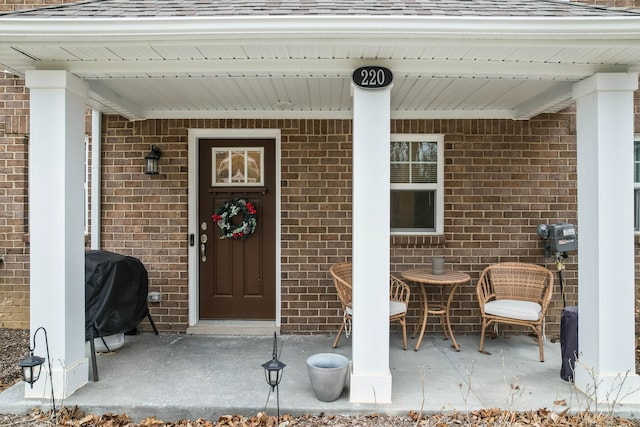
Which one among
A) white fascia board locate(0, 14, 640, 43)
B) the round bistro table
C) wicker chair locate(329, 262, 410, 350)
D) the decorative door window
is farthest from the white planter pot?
the decorative door window

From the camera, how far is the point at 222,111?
455 centimetres

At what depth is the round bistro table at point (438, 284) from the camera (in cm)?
406

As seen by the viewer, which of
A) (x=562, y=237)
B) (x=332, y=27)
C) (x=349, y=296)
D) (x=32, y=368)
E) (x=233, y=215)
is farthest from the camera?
(x=233, y=215)

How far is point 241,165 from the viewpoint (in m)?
4.75

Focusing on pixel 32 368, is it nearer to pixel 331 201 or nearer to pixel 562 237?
pixel 331 201

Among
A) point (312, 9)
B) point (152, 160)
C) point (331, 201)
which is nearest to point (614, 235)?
point (331, 201)

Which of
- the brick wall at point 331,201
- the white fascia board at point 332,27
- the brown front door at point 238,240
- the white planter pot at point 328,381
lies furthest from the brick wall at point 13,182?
the white planter pot at point 328,381

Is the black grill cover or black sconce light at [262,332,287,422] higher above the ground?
the black grill cover

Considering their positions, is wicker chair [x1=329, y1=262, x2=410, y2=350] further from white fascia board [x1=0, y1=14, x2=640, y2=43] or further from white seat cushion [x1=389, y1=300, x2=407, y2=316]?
white fascia board [x1=0, y1=14, x2=640, y2=43]

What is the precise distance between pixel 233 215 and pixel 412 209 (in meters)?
2.06

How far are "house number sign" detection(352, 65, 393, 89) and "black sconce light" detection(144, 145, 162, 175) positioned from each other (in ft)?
8.61

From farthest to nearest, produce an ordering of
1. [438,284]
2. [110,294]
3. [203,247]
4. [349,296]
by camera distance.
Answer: [203,247], [438,284], [349,296], [110,294]

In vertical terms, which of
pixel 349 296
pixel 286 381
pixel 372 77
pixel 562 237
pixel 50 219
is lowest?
pixel 286 381

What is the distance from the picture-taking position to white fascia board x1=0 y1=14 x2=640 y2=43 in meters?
2.58
